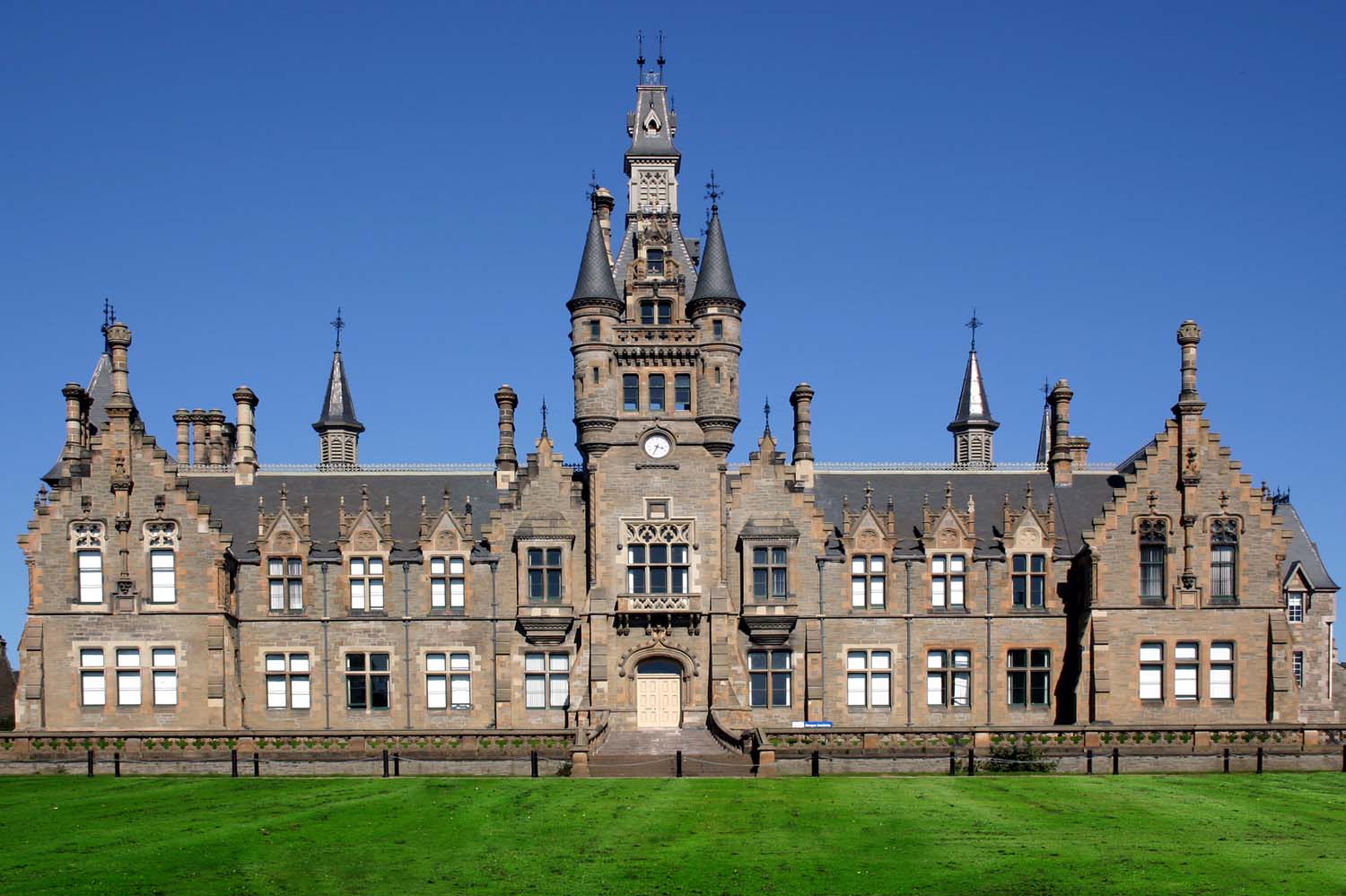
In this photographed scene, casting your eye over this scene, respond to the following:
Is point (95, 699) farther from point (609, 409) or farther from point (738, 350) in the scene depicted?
point (738, 350)

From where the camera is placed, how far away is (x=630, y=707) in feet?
175

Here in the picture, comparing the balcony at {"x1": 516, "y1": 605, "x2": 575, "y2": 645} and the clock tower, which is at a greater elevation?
the clock tower

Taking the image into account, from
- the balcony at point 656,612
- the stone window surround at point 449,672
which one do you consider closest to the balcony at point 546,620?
the balcony at point 656,612

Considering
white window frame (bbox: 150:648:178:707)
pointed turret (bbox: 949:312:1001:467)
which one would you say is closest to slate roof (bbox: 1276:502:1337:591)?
pointed turret (bbox: 949:312:1001:467)

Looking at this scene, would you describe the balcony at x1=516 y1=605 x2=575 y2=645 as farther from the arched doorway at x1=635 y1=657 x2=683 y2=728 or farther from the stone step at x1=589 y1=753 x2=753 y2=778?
the stone step at x1=589 y1=753 x2=753 y2=778

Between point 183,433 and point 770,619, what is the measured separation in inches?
1031

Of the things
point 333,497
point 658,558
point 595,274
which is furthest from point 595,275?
point 333,497

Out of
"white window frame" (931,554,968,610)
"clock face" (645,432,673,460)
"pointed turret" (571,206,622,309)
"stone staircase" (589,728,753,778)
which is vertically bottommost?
"stone staircase" (589,728,753,778)

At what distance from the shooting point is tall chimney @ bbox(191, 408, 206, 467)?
Answer: 204 ft

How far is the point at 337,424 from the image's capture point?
225 ft

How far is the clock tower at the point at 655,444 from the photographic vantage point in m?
53.5

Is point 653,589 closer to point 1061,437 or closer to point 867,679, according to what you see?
point 867,679

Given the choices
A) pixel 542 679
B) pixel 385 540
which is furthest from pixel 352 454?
pixel 542 679

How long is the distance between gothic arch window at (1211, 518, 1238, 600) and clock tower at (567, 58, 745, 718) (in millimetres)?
17550
